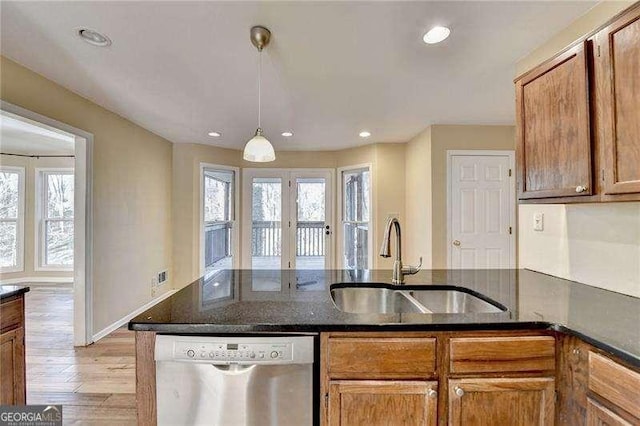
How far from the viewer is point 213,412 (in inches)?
45.1

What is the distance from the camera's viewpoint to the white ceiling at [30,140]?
3908 mm

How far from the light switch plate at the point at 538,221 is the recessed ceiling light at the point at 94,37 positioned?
3.01 m

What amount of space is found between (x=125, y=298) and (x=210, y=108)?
2421mm

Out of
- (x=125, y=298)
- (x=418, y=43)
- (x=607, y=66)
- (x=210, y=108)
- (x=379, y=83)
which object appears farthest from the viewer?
(x=125, y=298)

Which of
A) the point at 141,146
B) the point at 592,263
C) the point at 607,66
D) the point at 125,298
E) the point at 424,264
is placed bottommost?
Result: the point at 125,298

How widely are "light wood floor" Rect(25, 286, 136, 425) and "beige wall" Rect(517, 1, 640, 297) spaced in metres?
2.86

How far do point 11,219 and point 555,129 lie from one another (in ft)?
24.7

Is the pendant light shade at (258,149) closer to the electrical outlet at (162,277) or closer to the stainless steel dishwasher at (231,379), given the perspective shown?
the stainless steel dishwasher at (231,379)

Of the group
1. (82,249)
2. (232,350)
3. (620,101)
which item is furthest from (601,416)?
(82,249)

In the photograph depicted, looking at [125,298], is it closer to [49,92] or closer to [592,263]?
[49,92]

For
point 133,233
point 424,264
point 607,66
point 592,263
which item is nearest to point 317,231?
point 424,264

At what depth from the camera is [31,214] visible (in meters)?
5.39

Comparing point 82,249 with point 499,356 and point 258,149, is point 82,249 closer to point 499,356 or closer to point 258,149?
point 258,149

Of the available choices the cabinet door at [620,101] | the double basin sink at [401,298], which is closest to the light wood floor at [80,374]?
the double basin sink at [401,298]
